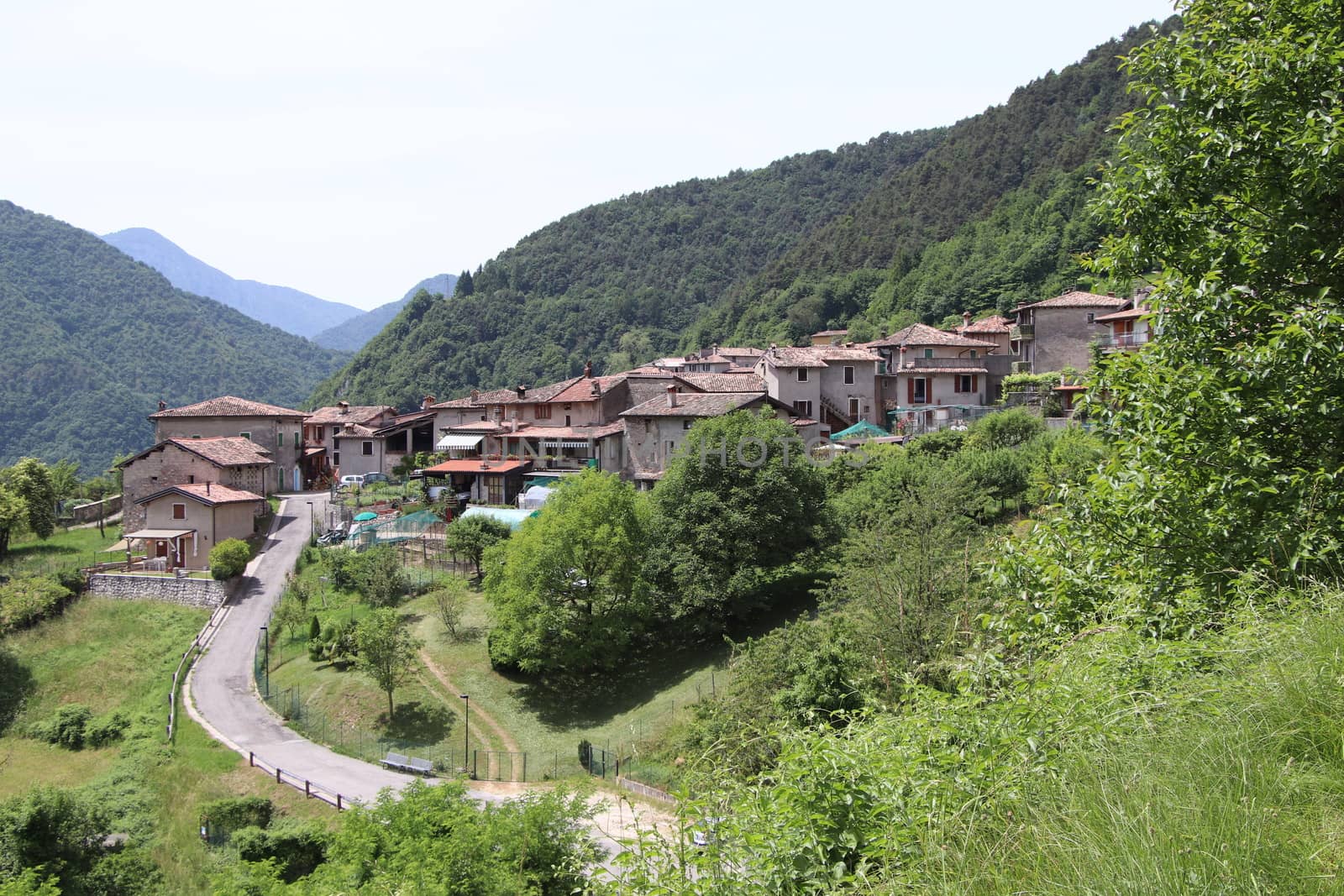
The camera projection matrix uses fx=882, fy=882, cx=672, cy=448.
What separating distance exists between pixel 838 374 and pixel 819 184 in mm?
123197

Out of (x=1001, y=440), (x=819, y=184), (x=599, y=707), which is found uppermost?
(x=819, y=184)

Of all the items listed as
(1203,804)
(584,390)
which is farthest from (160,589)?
(1203,804)

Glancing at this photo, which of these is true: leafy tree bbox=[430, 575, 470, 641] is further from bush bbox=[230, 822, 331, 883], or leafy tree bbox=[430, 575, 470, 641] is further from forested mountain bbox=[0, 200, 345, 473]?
forested mountain bbox=[0, 200, 345, 473]

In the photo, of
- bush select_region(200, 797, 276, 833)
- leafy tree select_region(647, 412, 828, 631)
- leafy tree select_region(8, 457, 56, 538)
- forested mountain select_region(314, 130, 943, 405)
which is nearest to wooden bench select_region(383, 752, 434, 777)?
bush select_region(200, 797, 276, 833)

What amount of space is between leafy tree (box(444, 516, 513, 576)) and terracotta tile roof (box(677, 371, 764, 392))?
16307mm

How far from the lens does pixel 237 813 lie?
74.4ft

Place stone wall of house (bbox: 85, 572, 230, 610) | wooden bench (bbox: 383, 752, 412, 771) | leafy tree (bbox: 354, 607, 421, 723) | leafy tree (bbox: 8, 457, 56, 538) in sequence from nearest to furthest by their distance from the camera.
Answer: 1. wooden bench (bbox: 383, 752, 412, 771)
2. leafy tree (bbox: 354, 607, 421, 723)
3. stone wall of house (bbox: 85, 572, 230, 610)
4. leafy tree (bbox: 8, 457, 56, 538)

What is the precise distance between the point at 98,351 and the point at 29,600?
93.1 meters

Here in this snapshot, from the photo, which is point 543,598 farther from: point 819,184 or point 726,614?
point 819,184

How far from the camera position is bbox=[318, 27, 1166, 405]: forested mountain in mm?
87188

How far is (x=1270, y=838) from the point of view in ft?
11.8

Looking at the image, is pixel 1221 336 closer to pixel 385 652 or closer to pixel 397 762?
pixel 397 762

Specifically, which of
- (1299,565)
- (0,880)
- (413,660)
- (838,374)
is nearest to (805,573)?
(413,660)

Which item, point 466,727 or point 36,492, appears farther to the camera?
point 36,492
